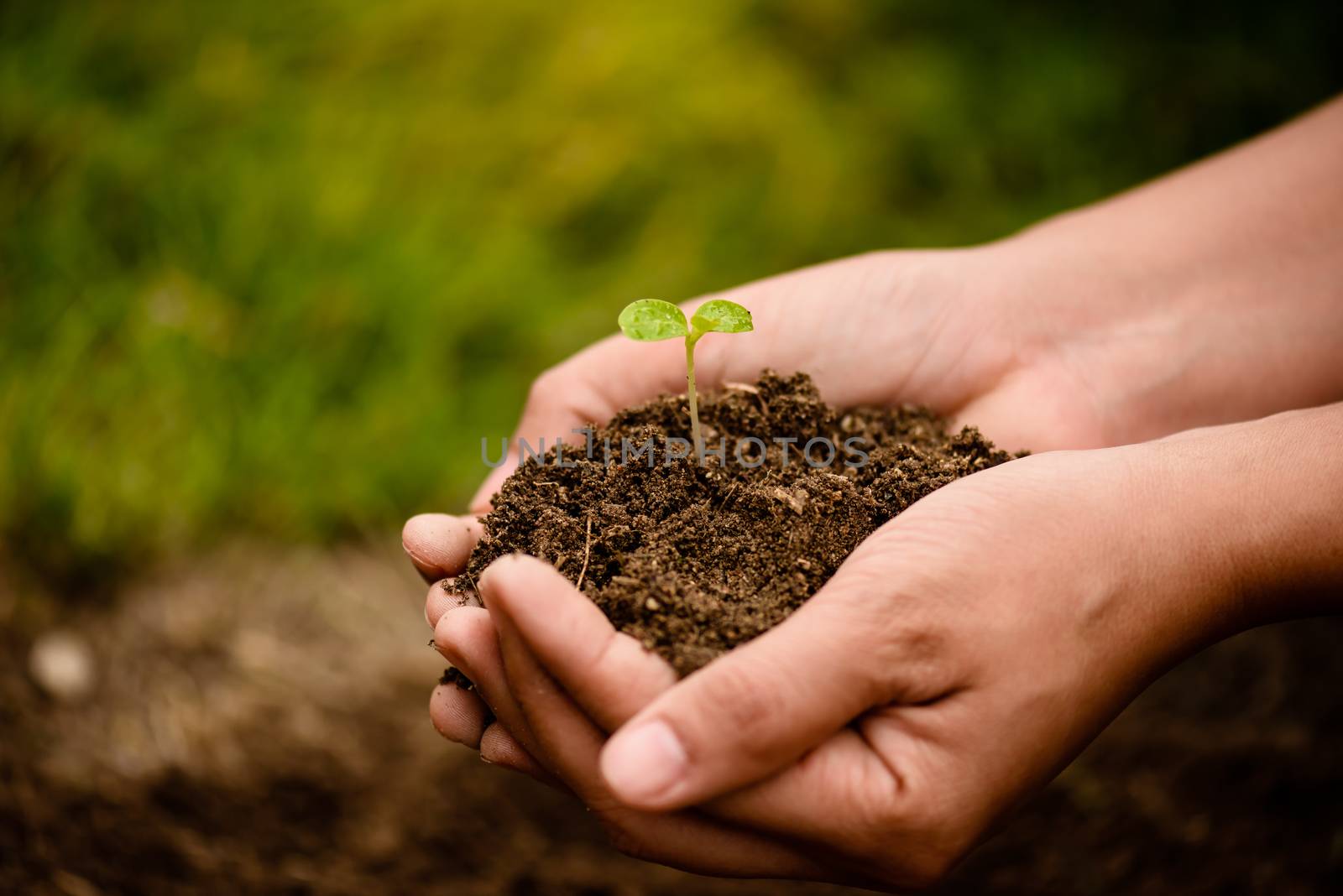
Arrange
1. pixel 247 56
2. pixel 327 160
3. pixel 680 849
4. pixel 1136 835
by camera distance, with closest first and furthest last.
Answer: pixel 680 849
pixel 1136 835
pixel 327 160
pixel 247 56

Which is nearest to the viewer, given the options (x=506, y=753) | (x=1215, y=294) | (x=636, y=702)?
(x=636, y=702)

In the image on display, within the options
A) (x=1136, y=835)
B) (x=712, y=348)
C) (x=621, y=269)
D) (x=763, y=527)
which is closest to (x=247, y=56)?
(x=621, y=269)

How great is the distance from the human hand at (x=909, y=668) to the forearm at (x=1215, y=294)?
20.6 inches

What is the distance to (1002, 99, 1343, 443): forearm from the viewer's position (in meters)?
1.82

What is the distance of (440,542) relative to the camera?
4.75 ft

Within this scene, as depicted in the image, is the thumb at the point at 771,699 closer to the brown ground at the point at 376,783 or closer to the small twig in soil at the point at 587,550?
the small twig in soil at the point at 587,550

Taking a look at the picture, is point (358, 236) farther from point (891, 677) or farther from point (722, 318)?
point (891, 677)

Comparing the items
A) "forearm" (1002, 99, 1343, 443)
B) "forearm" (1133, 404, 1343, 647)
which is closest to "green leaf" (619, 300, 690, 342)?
"forearm" (1133, 404, 1343, 647)

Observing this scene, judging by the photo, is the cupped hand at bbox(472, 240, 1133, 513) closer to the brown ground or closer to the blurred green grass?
the brown ground

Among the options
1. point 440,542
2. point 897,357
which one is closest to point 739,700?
point 440,542

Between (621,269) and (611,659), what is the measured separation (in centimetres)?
217

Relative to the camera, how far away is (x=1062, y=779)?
2170 mm

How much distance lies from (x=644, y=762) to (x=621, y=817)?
0.27 metres

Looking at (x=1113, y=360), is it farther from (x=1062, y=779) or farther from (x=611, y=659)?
(x=611, y=659)
